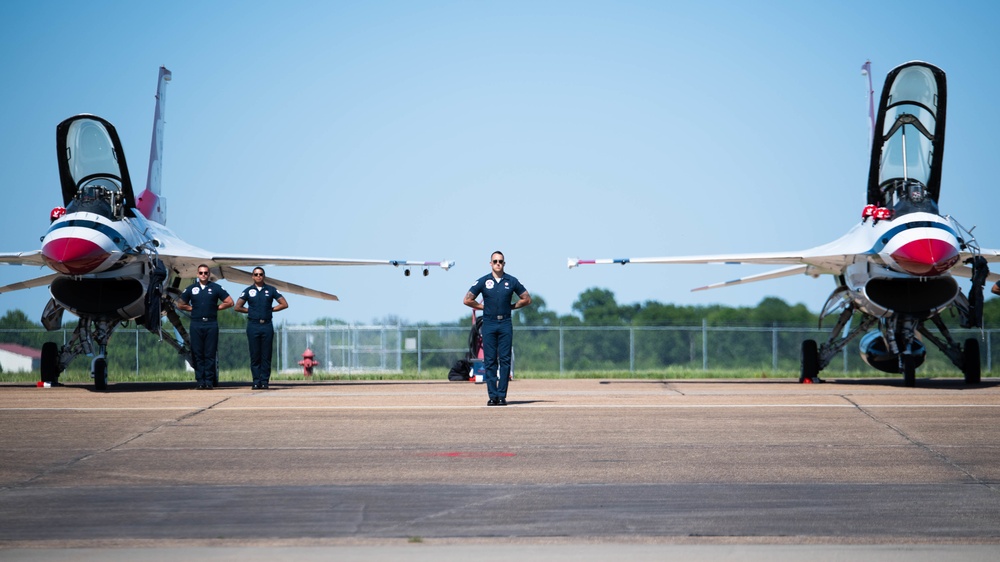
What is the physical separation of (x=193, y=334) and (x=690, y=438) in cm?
1103

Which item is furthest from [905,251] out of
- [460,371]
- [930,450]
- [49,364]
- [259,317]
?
[49,364]

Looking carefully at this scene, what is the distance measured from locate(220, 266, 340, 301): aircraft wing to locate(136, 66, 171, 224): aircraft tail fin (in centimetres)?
176

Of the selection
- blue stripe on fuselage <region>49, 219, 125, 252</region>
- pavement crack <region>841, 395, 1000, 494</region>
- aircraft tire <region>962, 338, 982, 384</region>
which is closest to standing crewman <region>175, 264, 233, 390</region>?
A: blue stripe on fuselage <region>49, 219, 125, 252</region>

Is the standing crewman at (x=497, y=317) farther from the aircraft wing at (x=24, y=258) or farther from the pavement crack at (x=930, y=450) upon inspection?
the aircraft wing at (x=24, y=258)

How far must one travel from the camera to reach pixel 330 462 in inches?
381

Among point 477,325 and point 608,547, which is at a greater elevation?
point 477,325

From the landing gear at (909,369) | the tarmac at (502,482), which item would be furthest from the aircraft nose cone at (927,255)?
the tarmac at (502,482)

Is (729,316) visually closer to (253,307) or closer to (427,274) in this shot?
(427,274)

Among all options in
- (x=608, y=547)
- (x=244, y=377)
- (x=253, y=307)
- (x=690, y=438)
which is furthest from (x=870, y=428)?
(x=244, y=377)

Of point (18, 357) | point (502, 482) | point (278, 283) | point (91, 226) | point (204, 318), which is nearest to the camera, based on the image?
point (502, 482)

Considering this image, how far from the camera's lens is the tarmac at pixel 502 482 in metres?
6.37

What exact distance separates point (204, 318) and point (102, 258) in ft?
6.34

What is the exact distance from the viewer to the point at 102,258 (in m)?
18.8

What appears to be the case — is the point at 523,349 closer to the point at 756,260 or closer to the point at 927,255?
the point at 756,260
